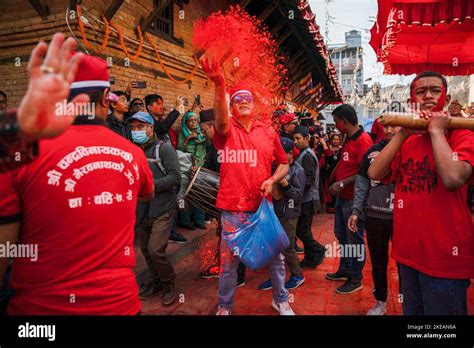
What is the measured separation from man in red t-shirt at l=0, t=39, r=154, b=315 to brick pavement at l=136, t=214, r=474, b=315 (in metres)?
2.14

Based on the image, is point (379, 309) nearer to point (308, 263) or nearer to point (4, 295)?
point (308, 263)

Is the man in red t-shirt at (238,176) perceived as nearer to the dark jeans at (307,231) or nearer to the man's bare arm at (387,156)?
the man's bare arm at (387,156)

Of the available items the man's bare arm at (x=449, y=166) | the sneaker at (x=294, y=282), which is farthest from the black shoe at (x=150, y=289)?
the man's bare arm at (x=449, y=166)

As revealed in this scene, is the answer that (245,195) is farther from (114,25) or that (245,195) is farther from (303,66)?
(303,66)

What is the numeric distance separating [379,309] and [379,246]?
26.0 inches

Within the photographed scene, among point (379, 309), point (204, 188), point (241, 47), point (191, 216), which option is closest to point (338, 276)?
point (379, 309)

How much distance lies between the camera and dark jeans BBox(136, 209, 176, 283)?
3447 millimetres

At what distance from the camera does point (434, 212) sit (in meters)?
1.88

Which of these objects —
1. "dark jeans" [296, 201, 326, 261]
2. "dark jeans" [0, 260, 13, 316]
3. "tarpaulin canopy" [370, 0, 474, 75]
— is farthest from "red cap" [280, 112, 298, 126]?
"dark jeans" [0, 260, 13, 316]

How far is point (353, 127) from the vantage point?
13.0 ft

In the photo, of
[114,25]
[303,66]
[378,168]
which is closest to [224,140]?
[378,168]

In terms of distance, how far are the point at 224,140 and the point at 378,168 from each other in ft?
4.41

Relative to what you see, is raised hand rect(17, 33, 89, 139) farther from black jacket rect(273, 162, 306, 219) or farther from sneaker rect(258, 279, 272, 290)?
sneaker rect(258, 279, 272, 290)

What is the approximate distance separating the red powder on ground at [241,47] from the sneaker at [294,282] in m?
4.29
